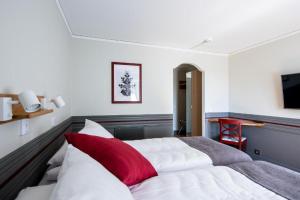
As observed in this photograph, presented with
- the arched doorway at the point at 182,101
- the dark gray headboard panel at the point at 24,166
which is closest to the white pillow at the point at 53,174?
the dark gray headboard panel at the point at 24,166

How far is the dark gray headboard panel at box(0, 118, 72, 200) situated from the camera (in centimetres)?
75

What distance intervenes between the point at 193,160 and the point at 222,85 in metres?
2.80

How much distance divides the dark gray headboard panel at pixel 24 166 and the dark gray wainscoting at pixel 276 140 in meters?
3.50

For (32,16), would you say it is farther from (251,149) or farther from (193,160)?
(251,149)

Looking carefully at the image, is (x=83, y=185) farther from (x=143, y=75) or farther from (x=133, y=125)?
(x=143, y=75)

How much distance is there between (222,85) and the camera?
374cm

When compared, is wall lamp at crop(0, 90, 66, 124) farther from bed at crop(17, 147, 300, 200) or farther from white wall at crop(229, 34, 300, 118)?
white wall at crop(229, 34, 300, 118)

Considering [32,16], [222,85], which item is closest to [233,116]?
[222,85]

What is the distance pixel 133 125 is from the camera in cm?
307

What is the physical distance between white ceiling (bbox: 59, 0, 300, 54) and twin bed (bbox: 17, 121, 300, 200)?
1.52 metres

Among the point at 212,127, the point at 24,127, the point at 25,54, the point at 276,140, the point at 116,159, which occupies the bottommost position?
the point at 276,140

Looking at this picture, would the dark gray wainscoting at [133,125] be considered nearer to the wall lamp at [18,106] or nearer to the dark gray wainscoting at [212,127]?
the dark gray wainscoting at [212,127]

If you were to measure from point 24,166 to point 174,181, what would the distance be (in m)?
0.94

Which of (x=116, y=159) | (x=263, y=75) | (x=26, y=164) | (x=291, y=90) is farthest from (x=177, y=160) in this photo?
(x=263, y=75)
